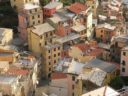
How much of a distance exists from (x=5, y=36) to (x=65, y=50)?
7.00 metres

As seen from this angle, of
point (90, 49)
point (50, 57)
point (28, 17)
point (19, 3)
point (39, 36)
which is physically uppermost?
point (19, 3)

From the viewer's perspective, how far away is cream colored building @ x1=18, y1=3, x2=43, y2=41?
51312 mm

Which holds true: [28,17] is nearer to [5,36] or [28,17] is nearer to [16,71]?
[5,36]

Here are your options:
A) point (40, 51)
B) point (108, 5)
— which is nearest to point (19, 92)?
point (40, 51)

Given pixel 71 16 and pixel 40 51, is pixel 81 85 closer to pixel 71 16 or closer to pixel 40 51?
pixel 40 51

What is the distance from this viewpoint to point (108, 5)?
63562mm

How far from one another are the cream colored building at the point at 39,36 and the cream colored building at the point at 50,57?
0.86 metres

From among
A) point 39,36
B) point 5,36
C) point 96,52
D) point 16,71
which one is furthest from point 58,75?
point 5,36

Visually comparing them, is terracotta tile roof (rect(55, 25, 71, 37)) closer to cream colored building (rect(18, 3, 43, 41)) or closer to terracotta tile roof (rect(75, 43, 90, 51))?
cream colored building (rect(18, 3, 43, 41))

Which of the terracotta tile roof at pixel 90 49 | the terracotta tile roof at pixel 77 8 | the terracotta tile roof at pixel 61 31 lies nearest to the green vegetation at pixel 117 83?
the terracotta tile roof at pixel 90 49

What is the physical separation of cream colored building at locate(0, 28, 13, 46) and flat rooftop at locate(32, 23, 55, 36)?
3.15m

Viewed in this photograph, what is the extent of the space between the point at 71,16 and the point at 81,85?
16.2 meters

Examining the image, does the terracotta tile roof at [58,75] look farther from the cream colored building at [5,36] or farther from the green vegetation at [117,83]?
the cream colored building at [5,36]

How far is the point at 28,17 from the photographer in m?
51.3
